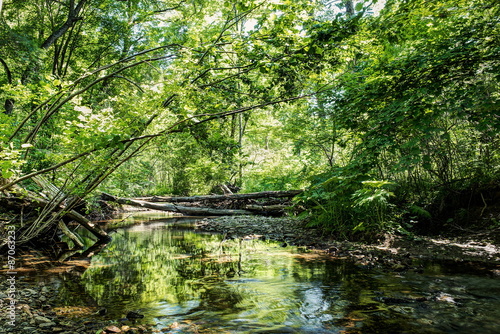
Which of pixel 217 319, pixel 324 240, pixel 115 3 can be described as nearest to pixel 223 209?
pixel 324 240

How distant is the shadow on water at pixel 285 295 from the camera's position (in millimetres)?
2938

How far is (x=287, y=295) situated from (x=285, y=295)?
0.03 meters

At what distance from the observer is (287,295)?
12.4 ft

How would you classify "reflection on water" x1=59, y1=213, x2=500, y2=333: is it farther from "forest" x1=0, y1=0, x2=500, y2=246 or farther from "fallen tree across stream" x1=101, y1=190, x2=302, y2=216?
"fallen tree across stream" x1=101, y1=190, x2=302, y2=216

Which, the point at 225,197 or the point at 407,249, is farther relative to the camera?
the point at 225,197

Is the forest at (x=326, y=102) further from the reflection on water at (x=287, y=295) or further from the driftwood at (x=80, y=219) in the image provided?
the reflection on water at (x=287, y=295)

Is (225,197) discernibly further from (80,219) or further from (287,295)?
(287,295)

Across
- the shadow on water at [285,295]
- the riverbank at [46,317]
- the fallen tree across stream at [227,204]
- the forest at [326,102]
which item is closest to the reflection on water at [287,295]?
the shadow on water at [285,295]

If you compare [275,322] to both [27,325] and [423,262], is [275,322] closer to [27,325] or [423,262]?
[27,325]

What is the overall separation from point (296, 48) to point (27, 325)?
509 cm

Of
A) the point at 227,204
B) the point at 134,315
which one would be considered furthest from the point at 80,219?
the point at 227,204

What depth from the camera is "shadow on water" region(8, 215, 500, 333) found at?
9.64ft

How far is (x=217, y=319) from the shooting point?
3.13 m

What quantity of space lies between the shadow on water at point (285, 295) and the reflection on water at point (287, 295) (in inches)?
0.4
